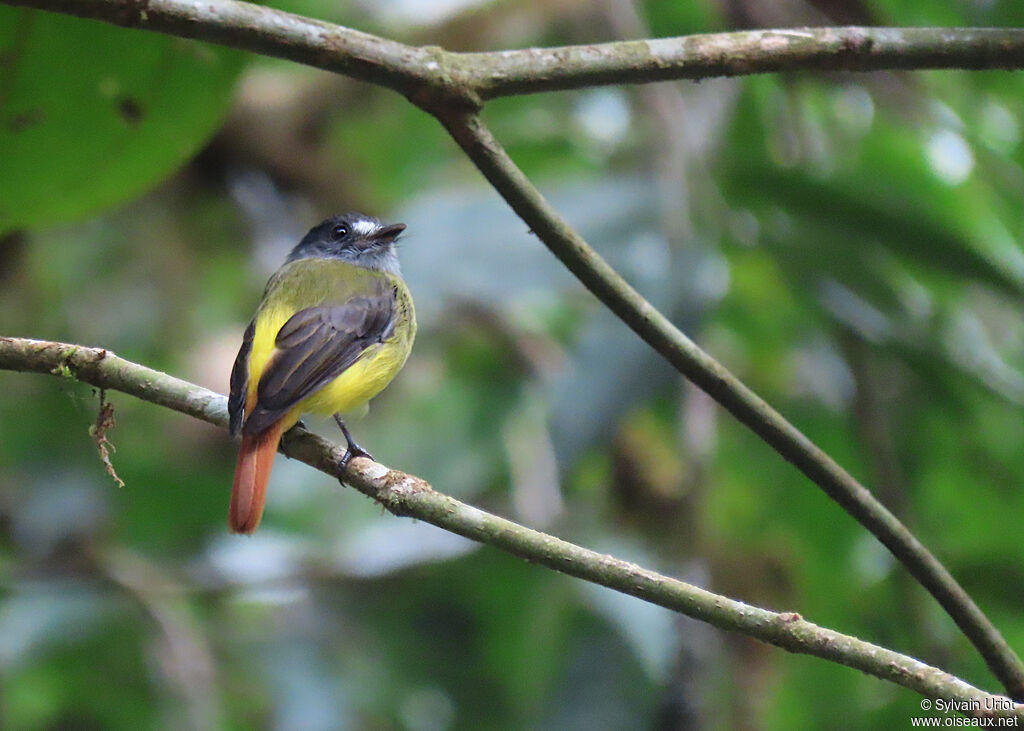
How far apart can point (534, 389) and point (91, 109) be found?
247 cm

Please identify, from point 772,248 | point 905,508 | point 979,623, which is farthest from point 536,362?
point 979,623

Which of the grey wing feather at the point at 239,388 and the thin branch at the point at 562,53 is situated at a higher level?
the thin branch at the point at 562,53

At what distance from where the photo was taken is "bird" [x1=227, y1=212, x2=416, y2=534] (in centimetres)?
236

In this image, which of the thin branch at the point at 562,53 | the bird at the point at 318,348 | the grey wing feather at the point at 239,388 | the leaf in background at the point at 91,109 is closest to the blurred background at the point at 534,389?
the leaf in background at the point at 91,109

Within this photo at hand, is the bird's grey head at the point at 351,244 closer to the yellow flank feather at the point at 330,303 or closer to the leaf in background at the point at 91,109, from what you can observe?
the yellow flank feather at the point at 330,303

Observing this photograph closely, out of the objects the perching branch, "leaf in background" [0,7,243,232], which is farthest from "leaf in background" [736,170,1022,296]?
the perching branch

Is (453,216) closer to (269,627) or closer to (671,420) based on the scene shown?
(671,420)

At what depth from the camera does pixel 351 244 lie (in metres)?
3.92

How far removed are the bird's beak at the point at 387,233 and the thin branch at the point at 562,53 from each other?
1576mm

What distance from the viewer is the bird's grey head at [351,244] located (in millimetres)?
3881

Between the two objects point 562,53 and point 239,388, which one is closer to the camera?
point 562,53

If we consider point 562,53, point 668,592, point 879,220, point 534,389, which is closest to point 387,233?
point 534,389

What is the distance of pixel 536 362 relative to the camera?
15.2 ft

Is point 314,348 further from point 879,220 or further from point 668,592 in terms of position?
point 879,220
